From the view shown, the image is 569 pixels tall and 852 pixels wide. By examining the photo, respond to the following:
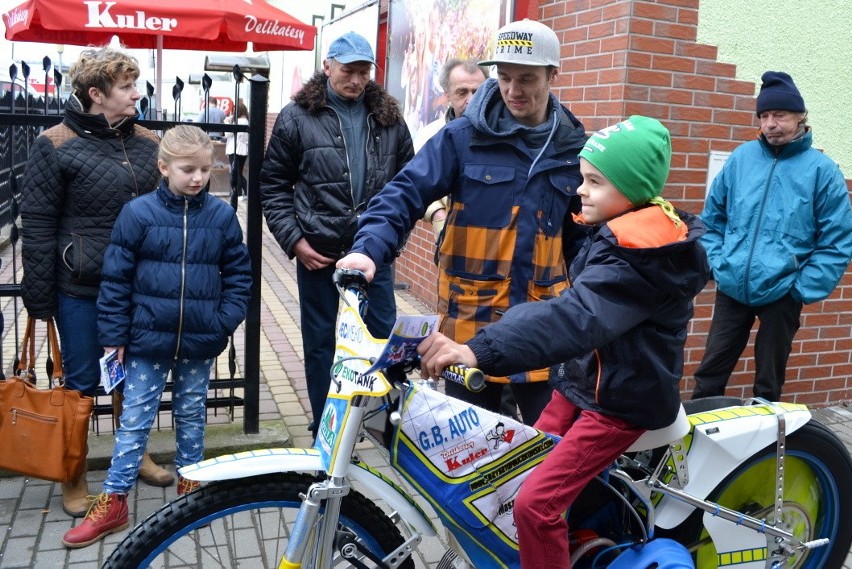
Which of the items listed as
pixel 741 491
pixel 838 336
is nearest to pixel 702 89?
pixel 838 336

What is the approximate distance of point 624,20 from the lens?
4.73 meters

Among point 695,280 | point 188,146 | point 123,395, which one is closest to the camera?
point 695,280

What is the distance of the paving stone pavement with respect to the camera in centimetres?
349

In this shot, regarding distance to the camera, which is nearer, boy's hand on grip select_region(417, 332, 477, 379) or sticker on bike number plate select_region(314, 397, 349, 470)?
boy's hand on grip select_region(417, 332, 477, 379)

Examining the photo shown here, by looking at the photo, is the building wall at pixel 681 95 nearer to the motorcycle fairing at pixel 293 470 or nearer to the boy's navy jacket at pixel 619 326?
the boy's navy jacket at pixel 619 326

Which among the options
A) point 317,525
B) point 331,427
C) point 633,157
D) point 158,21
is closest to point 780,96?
point 633,157

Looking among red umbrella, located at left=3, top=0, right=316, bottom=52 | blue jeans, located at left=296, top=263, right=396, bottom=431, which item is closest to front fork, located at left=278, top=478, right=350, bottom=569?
blue jeans, located at left=296, top=263, right=396, bottom=431

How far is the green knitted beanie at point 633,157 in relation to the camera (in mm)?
2354

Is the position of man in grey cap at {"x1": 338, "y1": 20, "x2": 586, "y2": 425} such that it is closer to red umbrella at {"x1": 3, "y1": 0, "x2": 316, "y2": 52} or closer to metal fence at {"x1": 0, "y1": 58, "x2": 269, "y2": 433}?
metal fence at {"x1": 0, "y1": 58, "x2": 269, "y2": 433}

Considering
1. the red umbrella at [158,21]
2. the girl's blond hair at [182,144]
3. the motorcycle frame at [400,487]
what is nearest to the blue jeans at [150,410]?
the girl's blond hair at [182,144]

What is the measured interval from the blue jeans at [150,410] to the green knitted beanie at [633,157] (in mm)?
2158

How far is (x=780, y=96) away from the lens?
14.0 ft

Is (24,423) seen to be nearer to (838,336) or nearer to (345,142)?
(345,142)

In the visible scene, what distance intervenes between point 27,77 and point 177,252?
113 cm
